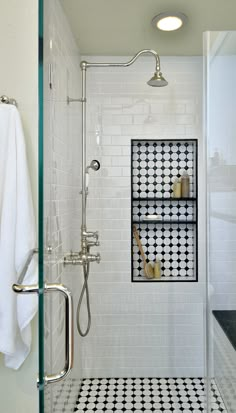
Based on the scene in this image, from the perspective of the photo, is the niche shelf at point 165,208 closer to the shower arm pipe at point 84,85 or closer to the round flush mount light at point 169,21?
the shower arm pipe at point 84,85

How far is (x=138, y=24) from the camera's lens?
142cm

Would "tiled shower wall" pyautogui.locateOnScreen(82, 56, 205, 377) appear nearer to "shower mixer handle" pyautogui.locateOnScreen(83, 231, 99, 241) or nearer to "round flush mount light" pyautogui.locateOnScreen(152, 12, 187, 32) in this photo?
"shower mixer handle" pyautogui.locateOnScreen(83, 231, 99, 241)

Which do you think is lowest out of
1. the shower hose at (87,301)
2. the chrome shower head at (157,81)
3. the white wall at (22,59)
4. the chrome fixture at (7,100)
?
the shower hose at (87,301)

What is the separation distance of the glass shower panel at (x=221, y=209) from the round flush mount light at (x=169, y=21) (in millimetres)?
183

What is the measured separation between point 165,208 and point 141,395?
1086mm

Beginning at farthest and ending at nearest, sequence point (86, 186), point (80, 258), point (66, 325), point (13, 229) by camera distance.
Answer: point (86, 186)
point (80, 258)
point (13, 229)
point (66, 325)

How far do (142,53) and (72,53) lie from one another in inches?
16.1

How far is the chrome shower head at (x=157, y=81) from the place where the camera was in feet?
5.47

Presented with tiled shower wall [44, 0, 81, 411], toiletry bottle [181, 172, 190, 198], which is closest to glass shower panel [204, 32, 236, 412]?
toiletry bottle [181, 172, 190, 198]

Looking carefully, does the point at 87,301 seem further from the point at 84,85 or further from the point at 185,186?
the point at 84,85

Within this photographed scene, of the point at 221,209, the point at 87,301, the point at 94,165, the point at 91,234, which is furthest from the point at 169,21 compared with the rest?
the point at 87,301

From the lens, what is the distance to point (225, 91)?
1.24 metres

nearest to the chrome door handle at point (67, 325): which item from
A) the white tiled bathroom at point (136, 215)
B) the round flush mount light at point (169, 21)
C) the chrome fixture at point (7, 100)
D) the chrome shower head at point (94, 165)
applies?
the chrome fixture at point (7, 100)

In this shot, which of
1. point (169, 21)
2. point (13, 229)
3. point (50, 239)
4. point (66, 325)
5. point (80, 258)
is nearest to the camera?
point (66, 325)
